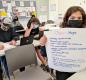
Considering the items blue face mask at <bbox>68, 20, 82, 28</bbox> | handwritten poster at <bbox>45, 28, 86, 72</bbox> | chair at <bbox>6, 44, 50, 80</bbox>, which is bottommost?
chair at <bbox>6, 44, 50, 80</bbox>

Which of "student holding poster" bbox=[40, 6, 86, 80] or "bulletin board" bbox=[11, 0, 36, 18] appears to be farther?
"bulletin board" bbox=[11, 0, 36, 18]

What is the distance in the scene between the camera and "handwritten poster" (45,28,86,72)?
4.72 feet

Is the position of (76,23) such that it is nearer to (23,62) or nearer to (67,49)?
(67,49)

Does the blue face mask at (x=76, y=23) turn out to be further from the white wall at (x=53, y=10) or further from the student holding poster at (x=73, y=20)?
the white wall at (x=53, y=10)

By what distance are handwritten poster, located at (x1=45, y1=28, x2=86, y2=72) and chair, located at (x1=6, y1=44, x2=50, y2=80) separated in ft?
1.74

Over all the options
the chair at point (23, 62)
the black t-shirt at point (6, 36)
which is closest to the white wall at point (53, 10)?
the black t-shirt at point (6, 36)

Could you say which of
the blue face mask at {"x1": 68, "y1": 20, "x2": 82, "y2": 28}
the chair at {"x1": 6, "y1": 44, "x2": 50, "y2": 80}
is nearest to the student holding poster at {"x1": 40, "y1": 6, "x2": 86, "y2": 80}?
the blue face mask at {"x1": 68, "y1": 20, "x2": 82, "y2": 28}

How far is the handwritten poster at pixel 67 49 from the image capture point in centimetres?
144

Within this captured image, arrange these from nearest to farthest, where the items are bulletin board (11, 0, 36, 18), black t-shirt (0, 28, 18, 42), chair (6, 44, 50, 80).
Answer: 1. chair (6, 44, 50, 80)
2. black t-shirt (0, 28, 18, 42)
3. bulletin board (11, 0, 36, 18)

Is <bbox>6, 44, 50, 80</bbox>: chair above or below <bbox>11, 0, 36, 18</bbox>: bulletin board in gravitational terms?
below

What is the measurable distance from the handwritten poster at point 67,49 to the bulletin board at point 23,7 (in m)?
4.33

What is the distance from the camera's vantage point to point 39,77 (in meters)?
2.03

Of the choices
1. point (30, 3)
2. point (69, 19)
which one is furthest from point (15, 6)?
point (69, 19)

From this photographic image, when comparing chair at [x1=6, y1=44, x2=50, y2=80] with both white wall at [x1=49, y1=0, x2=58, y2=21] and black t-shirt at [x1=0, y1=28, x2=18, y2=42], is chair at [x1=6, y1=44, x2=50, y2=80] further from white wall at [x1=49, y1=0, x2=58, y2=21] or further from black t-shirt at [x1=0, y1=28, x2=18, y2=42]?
white wall at [x1=49, y1=0, x2=58, y2=21]
